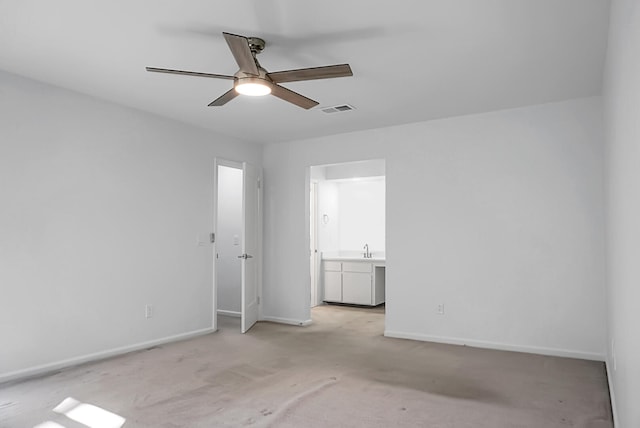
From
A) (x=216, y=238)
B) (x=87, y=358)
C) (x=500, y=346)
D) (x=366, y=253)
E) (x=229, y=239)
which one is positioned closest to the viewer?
(x=87, y=358)

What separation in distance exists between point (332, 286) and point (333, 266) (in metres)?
0.33

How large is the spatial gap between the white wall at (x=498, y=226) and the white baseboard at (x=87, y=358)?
2.42m

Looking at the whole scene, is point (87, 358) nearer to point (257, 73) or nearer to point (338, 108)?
point (257, 73)

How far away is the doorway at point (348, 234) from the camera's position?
7.43 m

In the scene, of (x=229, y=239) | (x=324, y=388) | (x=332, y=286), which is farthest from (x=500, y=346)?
(x=229, y=239)

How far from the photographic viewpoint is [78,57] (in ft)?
11.3

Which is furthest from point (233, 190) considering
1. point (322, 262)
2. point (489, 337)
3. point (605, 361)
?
point (605, 361)

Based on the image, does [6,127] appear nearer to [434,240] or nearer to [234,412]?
[234,412]

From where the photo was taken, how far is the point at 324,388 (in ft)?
11.7

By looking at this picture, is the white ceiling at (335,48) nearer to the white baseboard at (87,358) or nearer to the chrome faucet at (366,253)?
the white baseboard at (87,358)

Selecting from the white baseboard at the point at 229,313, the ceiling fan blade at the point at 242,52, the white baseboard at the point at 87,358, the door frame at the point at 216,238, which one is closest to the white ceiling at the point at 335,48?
the ceiling fan blade at the point at 242,52

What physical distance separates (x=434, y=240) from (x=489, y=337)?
3.84 feet

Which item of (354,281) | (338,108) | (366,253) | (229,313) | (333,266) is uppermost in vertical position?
(338,108)

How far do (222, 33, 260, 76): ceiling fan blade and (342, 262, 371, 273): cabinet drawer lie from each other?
4883mm
